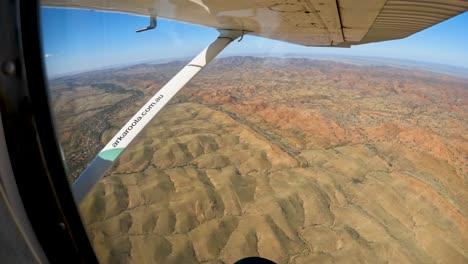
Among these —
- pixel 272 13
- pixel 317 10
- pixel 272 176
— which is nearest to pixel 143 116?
pixel 272 13

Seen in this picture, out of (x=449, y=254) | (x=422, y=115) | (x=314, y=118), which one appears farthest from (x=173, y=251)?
(x=422, y=115)

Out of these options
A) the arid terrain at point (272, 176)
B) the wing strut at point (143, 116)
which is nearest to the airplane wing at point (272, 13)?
the wing strut at point (143, 116)

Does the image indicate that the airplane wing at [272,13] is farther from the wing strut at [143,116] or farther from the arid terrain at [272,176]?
the arid terrain at [272,176]

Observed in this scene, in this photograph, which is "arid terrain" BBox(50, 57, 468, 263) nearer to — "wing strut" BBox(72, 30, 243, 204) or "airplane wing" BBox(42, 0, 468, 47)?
"wing strut" BBox(72, 30, 243, 204)

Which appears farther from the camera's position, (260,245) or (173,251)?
(260,245)

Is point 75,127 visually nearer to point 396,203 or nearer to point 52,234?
point 52,234

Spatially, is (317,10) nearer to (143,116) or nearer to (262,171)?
(143,116)
